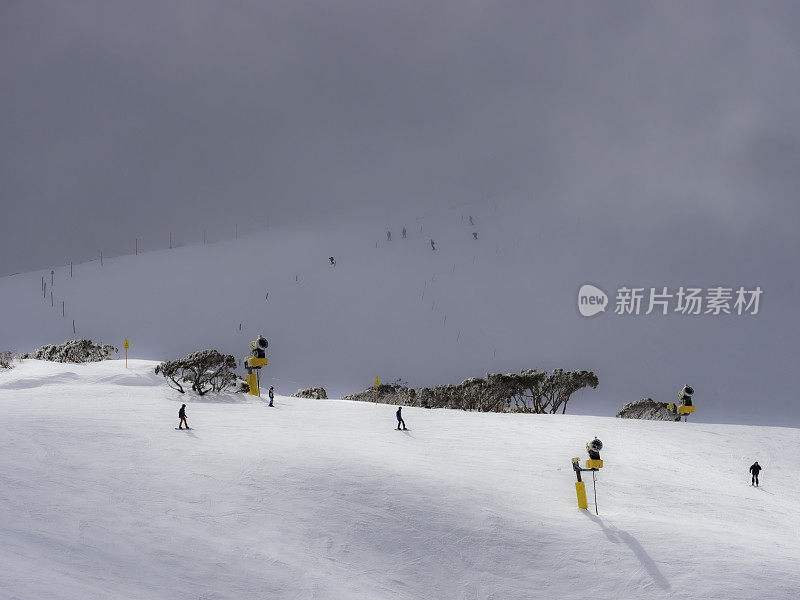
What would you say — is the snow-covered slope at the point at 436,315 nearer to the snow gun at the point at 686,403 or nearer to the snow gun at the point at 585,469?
the snow gun at the point at 686,403

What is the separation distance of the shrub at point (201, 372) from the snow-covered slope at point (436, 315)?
29.5 m

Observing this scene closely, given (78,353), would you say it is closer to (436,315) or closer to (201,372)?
(201,372)

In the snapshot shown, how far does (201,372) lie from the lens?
30.5 m

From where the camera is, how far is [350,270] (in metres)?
85.4

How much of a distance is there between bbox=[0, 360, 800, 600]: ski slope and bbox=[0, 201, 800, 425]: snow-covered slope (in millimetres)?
36885

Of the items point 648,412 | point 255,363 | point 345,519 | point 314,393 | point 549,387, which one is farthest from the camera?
point 314,393

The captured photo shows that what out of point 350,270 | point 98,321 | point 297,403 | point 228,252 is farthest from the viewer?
point 228,252

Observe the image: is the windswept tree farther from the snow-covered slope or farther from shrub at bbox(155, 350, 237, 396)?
shrub at bbox(155, 350, 237, 396)

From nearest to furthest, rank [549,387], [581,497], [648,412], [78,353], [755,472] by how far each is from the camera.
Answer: [581,497]
[755,472]
[648,412]
[78,353]
[549,387]

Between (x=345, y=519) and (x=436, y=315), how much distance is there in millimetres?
60197

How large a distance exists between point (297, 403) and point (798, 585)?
2258cm

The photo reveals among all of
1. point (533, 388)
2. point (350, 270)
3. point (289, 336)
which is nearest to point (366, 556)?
point (533, 388)

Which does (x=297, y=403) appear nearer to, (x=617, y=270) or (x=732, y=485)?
(x=732, y=485)

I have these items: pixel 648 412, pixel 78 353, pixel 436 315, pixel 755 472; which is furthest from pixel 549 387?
pixel 436 315
